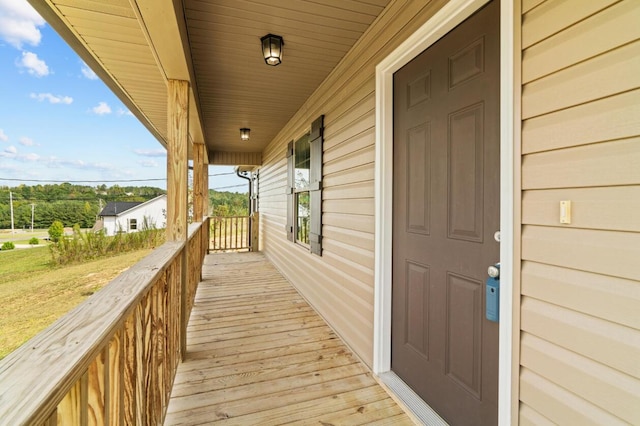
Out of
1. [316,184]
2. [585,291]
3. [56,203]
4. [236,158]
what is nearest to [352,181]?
[316,184]

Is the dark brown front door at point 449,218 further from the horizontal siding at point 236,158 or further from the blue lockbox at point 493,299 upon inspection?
the horizontal siding at point 236,158

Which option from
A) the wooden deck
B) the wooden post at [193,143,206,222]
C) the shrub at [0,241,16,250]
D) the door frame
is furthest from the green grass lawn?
the wooden post at [193,143,206,222]

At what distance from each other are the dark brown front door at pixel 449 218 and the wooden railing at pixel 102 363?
4.77 feet

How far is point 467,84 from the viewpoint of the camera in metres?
1.55

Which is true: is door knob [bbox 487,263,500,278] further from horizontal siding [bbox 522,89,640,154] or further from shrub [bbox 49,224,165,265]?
shrub [bbox 49,224,165,265]

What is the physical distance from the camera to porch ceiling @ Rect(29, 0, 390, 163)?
180 centimetres

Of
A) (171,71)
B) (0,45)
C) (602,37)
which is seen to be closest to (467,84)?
(602,37)

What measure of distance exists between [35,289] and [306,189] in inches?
129

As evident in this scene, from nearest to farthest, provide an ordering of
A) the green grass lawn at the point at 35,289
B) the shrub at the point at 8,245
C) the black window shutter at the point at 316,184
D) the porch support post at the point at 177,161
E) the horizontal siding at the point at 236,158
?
the green grass lawn at the point at 35,289
the shrub at the point at 8,245
the porch support post at the point at 177,161
the black window shutter at the point at 316,184
the horizontal siding at the point at 236,158

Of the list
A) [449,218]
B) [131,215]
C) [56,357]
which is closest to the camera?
[56,357]

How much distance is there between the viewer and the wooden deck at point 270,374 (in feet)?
6.01

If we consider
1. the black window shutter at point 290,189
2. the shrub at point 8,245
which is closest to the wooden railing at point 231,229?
the black window shutter at point 290,189

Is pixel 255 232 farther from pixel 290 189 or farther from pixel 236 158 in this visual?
pixel 290 189

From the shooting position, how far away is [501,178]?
128 centimetres
